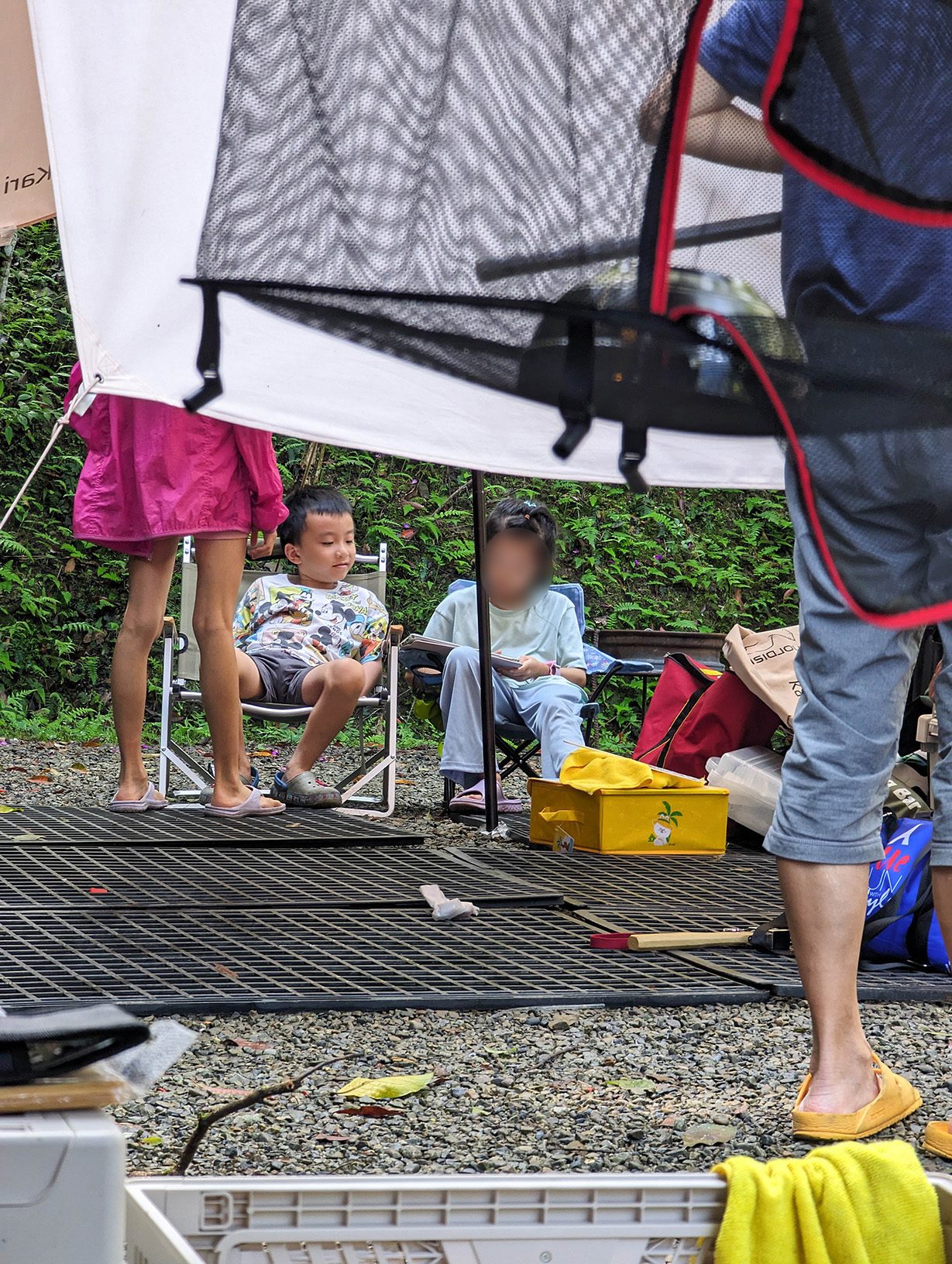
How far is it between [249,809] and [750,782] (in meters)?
1.53

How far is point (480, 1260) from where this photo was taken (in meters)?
1.06

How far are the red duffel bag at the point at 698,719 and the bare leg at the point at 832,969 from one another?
281 centimetres

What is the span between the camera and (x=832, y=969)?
5.84 feet

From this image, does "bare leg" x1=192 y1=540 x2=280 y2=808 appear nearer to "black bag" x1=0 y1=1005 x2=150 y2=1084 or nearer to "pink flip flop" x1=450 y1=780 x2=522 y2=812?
"pink flip flop" x1=450 y1=780 x2=522 y2=812

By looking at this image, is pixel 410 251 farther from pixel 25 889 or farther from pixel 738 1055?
pixel 25 889

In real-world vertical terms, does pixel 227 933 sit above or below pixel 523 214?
below

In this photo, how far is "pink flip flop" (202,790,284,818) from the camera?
4176 millimetres

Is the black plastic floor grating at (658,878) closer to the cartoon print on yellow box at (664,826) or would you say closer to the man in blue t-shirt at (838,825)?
the cartoon print on yellow box at (664,826)

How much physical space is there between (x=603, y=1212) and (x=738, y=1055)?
3.72 feet

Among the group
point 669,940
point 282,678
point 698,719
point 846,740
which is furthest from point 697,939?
point 282,678

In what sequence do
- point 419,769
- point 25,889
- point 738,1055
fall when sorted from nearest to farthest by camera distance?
point 738,1055 → point 25,889 → point 419,769

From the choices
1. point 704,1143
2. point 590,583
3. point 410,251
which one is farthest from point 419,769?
point 410,251

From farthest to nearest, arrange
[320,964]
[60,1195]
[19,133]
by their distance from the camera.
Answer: [19,133]
[320,964]
[60,1195]

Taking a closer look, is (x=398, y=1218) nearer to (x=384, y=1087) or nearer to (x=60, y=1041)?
(x=60, y=1041)
